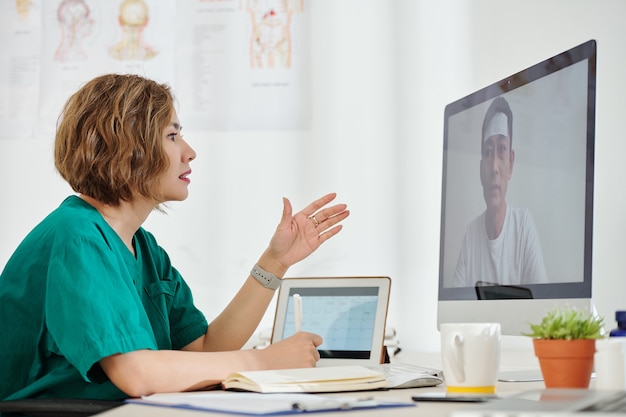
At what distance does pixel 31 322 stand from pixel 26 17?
1.67 m

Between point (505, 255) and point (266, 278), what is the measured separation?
0.54 m

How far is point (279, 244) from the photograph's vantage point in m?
1.75

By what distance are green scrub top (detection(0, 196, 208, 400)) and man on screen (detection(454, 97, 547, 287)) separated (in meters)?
0.63

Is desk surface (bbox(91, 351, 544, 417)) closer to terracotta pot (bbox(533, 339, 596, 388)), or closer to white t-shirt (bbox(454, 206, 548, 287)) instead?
terracotta pot (bbox(533, 339, 596, 388))

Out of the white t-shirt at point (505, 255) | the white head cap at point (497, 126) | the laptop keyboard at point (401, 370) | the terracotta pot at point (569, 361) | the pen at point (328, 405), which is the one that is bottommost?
the laptop keyboard at point (401, 370)

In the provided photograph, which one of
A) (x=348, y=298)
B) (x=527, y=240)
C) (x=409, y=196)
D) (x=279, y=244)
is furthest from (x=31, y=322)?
(x=409, y=196)

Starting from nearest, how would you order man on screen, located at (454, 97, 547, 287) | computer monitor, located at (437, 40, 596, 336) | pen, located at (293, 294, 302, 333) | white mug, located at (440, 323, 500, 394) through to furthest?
white mug, located at (440, 323, 500, 394), computer monitor, located at (437, 40, 596, 336), man on screen, located at (454, 97, 547, 287), pen, located at (293, 294, 302, 333)

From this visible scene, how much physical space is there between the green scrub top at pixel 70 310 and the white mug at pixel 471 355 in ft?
1.57

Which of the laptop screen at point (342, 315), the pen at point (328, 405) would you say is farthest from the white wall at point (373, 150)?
the pen at point (328, 405)

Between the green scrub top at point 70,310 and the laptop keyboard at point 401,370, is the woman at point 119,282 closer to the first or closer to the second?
the green scrub top at point 70,310

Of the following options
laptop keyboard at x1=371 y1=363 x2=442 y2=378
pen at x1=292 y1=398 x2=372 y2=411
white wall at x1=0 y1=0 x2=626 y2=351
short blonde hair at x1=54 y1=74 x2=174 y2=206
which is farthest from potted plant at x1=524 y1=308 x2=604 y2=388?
white wall at x1=0 y1=0 x2=626 y2=351

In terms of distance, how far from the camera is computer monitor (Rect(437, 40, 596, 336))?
1.33 metres

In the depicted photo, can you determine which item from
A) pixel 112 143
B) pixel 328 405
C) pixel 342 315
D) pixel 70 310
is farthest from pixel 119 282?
pixel 342 315

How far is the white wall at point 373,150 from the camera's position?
2430 millimetres
